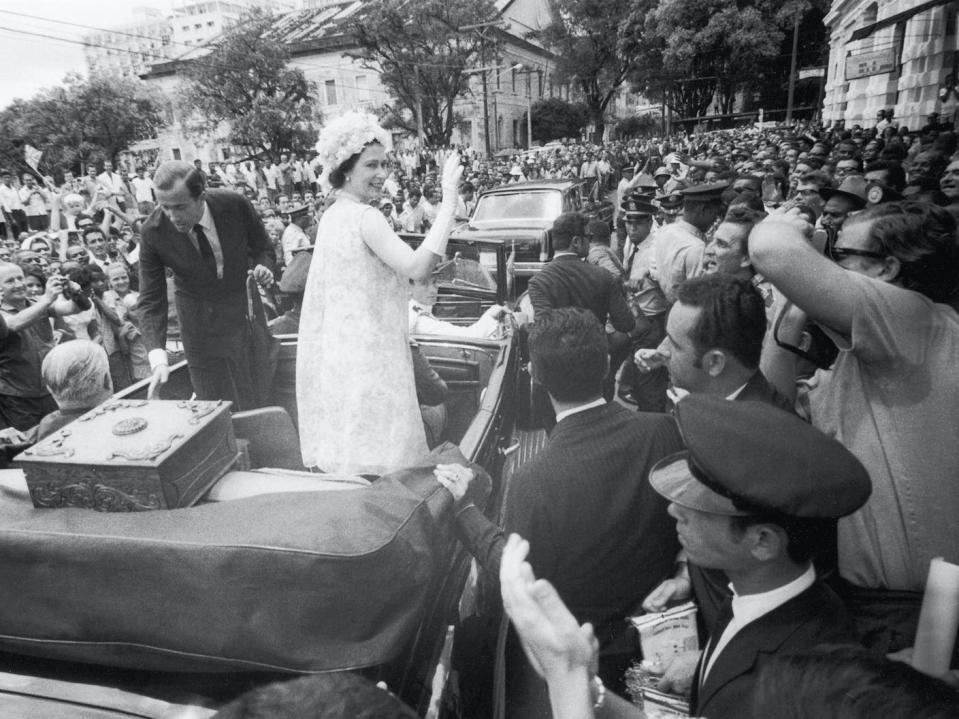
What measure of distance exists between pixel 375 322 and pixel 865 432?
5.54 ft

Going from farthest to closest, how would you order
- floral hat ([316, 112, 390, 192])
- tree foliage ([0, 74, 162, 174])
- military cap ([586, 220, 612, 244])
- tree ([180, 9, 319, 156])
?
1. tree foliage ([0, 74, 162, 174])
2. tree ([180, 9, 319, 156])
3. military cap ([586, 220, 612, 244])
4. floral hat ([316, 112, 390, 192])

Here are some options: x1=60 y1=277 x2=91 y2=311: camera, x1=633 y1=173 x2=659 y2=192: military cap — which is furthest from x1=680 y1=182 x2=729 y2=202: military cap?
x1=633 y1=173 x2=659 y2=192: military cap

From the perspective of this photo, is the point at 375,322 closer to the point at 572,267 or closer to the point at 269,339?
the point at 269,339

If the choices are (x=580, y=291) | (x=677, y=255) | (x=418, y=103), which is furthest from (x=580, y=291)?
(x=418, y=103)

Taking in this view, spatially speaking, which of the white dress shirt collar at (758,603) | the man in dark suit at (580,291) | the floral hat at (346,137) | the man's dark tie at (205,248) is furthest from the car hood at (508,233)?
the white dress shirt collar at (758,603)

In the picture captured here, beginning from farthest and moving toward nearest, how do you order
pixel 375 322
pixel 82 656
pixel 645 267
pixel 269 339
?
pixel 645 267
pixel 269 339
pixel 375 322
pixel 82 656

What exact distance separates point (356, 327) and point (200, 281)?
4.23ft

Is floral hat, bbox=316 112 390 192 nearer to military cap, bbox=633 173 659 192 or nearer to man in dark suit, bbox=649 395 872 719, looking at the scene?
man in dark suit, bbox=649 395 872 719

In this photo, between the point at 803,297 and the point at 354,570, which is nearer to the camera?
the point at 354,570

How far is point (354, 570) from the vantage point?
135 cm

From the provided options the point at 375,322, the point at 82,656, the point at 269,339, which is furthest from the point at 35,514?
the point at 269,339

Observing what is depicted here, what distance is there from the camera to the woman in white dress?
242 cm

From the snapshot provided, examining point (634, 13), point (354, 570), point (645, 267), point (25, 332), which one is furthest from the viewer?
point (634, 13)

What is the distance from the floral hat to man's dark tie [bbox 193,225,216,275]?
3.59 ft
